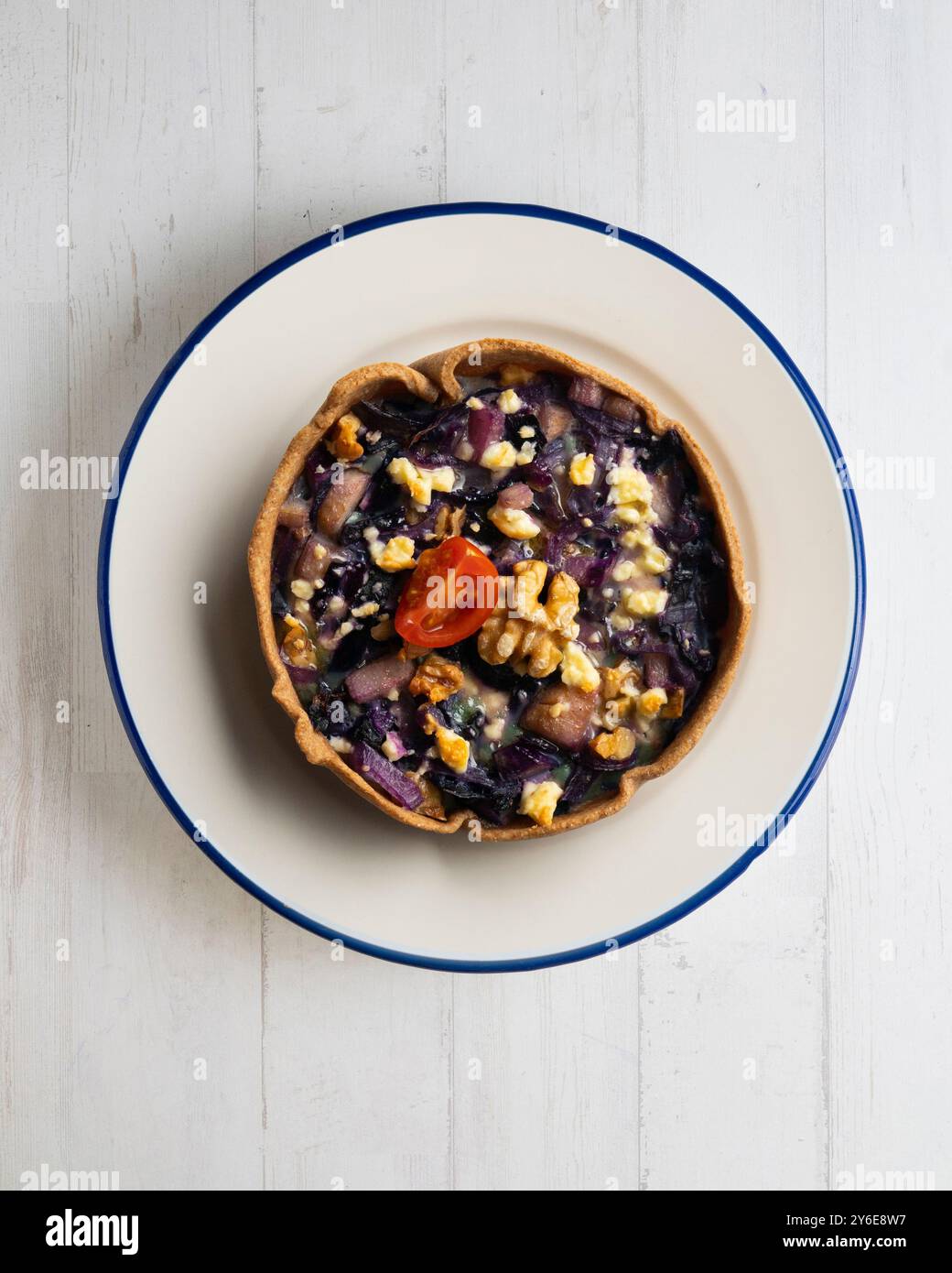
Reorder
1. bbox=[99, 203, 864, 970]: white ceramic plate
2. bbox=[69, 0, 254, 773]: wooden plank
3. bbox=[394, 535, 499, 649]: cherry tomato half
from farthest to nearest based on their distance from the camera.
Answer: bbox=[69, 0, 254, 773]: wooden plank
bbox=[99, 203, 864, 970]: white ceramic plate
bbox=[394, 535, 499, 649]: cherry tomato half

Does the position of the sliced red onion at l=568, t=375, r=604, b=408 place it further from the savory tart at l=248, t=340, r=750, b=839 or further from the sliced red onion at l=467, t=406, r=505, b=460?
the sliced red onion at l=467, t=406, r=505, b=460

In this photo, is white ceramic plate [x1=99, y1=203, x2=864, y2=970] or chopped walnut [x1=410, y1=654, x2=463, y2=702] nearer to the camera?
chopped walnut [x1=410, y1=654, x2=463, y2=702]

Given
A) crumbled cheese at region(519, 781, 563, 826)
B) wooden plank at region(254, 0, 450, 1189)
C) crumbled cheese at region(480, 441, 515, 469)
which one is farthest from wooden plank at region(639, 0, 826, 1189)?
crumbled cheese at region(480, 441, 515, 469)

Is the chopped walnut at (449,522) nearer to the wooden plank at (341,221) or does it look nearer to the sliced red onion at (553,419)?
the sliced red onion at (553,419)

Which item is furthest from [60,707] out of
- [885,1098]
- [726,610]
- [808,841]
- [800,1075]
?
[885,1098]

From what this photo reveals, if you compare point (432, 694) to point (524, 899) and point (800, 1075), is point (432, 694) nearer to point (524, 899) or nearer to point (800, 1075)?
point (524, 899)

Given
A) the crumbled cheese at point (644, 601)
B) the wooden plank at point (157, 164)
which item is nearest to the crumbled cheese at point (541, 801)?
the crumbled cheese at point (644, 601)
